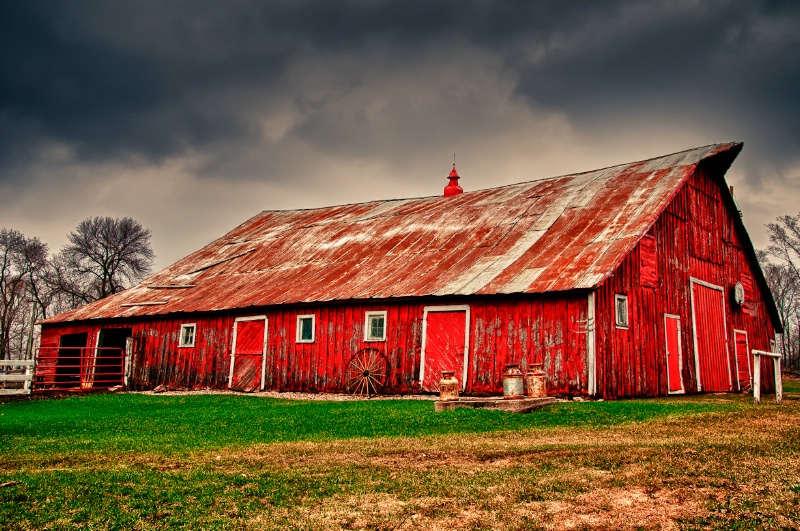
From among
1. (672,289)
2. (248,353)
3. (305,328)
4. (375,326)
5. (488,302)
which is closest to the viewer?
(488,302)

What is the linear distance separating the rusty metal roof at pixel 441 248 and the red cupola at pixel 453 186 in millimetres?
3532

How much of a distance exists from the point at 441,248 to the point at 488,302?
490 centimetres

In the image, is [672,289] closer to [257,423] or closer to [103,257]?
[257,423]

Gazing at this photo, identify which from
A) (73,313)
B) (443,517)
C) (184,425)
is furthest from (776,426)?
(73,313)

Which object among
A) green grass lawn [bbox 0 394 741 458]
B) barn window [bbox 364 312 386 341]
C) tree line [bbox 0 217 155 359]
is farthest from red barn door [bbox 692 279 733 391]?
tree line [bbox 0 217 155 359]

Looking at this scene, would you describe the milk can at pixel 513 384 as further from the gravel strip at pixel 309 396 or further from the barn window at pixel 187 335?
the barn window at pixel 187 335

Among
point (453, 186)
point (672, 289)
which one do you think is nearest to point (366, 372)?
point (672, 289)

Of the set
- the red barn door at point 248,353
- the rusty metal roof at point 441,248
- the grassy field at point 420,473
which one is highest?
the rusty metal roof at point 441,248

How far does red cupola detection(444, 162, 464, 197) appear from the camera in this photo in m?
33.9

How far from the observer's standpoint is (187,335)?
25.0 metres

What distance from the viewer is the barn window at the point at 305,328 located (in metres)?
21.6

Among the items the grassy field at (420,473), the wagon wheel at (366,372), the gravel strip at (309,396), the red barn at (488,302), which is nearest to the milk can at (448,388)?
the grassy field at (420,473)

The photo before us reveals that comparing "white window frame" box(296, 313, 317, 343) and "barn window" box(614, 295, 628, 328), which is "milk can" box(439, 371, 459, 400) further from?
"white window frame" box(296, 313, 317, 343)

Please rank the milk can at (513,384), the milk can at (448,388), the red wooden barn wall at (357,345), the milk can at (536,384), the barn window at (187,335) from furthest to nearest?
the barn window at (187,335)
the red wooden barn wall at (357,345)
the milk can at (448,388)
the milk can at (536,384)
the milk can at (513,384)
